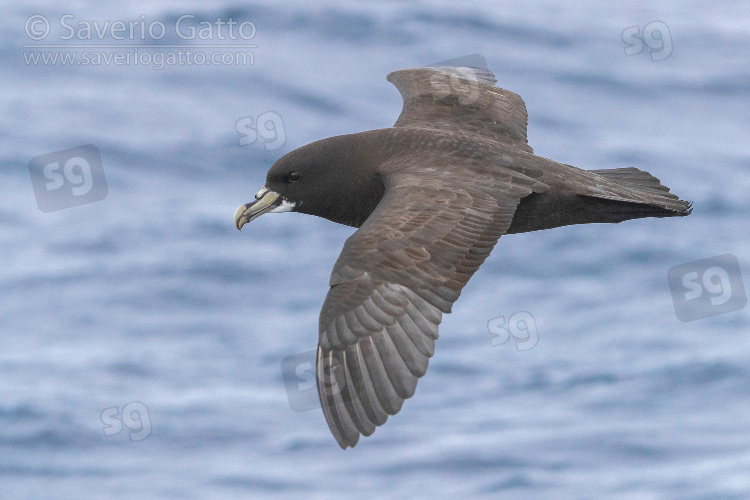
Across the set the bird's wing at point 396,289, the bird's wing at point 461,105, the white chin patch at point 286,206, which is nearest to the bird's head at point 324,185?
the white chin patch at point 286,206

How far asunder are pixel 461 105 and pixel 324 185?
5.97 feet

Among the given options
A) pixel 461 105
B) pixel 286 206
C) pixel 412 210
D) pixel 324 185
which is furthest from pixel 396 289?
pixel 461 105

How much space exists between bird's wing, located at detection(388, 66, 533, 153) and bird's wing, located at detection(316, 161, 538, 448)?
153 cm

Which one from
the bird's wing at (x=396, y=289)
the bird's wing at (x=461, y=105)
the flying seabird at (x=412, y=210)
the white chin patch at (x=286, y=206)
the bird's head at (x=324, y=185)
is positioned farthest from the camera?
the bird's wing at (x=461, y=105)

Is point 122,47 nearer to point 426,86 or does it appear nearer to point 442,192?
point 426,86

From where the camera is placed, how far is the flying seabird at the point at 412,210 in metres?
7.68

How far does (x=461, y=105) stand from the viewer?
10555mm

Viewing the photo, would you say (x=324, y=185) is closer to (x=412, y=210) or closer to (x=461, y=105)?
(x=412, y=210)

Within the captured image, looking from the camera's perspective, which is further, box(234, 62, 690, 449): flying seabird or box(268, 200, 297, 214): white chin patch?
box(268, 200, 297, 214): white chin patch

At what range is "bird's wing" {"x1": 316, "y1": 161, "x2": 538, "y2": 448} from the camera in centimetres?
754

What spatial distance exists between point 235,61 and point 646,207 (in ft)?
42.9

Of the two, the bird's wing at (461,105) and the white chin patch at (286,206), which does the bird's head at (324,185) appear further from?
the bird's wing at (461,105)

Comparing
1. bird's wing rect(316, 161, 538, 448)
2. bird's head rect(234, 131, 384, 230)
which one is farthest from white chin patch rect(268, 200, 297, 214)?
bird's wing rect(316, 161, 538, 448)

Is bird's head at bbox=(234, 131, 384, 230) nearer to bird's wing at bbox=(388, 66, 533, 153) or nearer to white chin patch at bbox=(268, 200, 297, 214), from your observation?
white chin patch at bbox=(268, 200, 297, 214)
